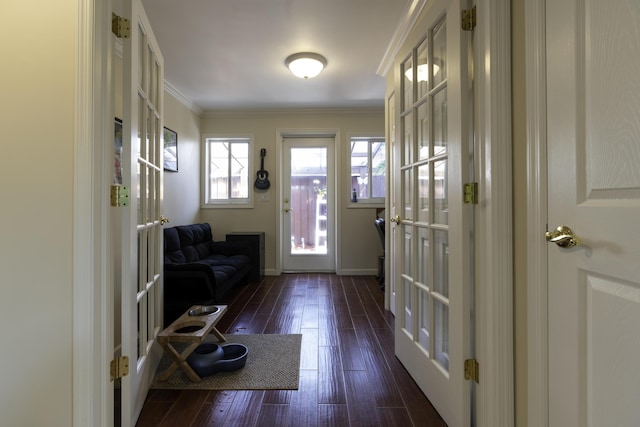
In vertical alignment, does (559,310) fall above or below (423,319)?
above

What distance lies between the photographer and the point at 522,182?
1.08m

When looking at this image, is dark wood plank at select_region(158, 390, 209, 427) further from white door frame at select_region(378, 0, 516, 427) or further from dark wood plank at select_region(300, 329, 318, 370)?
white door frame at select_region(378, 0, 516, 427)

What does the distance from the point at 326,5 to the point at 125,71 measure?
1535 mm

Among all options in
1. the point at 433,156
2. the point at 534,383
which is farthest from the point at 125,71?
the point at 534,383

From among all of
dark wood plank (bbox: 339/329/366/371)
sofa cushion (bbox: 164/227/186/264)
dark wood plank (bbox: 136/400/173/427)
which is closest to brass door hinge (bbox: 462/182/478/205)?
dark wood plank (bbox: 339/329/366/371)

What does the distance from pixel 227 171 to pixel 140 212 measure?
333 cm

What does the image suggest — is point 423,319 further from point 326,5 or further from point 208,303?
point 326,5

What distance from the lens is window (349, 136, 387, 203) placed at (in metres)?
4.63

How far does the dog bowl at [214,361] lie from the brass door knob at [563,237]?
1776 millimetres

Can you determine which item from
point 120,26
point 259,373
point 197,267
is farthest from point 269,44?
point 259,373

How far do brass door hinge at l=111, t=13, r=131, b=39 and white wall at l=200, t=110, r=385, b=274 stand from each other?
10.9 feet

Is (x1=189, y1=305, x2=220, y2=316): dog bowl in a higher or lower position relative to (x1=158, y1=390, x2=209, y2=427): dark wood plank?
higher

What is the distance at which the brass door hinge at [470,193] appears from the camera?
1.25m

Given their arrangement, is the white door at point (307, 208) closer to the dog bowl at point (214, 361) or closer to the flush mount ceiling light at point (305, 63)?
the flush mount ceiling light at point (305, 63)
